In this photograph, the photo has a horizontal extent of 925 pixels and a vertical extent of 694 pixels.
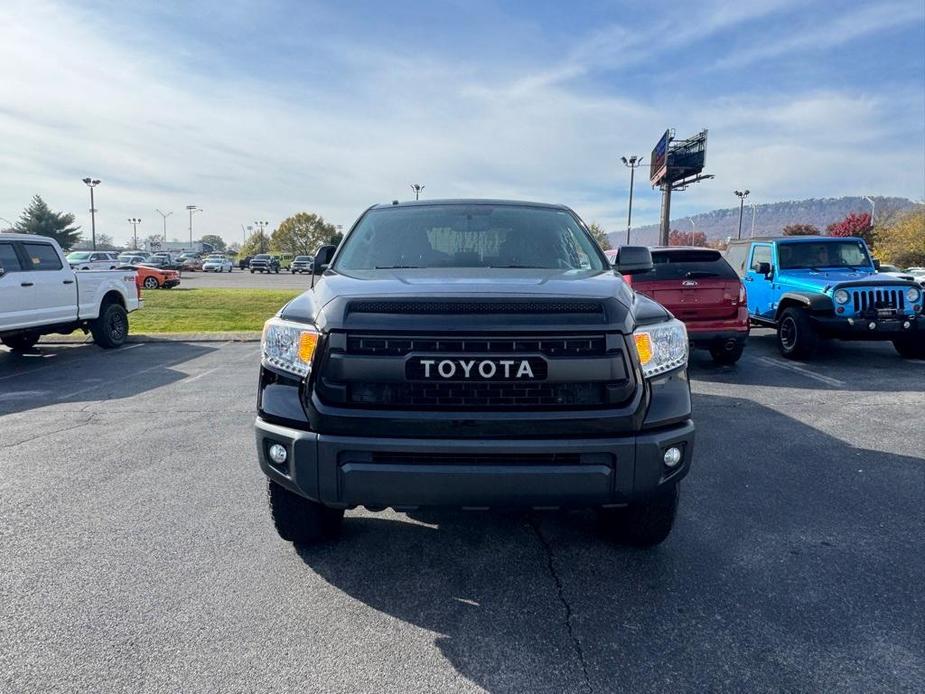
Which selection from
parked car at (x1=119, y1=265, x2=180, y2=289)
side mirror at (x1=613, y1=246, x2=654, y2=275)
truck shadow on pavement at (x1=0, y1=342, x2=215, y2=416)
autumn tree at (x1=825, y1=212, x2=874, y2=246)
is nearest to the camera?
side mirror at (x1=613, y1=246, x2=654, y2=275)

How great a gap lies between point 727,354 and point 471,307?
7.11 metres

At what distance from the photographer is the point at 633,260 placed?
3.95 m

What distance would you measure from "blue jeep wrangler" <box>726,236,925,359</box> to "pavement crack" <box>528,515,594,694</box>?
7.09 m

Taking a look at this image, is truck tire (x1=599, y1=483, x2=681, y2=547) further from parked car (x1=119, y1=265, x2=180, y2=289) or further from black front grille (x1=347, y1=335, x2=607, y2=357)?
parked car (x1=119, y1=265, x2=180, y2=289)

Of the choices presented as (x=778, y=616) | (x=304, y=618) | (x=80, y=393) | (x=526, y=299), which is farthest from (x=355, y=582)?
(x=80, y=393)

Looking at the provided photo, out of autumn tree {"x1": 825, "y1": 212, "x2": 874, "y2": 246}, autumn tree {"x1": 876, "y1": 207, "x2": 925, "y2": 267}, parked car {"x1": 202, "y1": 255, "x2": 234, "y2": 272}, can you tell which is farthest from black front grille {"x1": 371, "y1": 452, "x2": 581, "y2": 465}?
autumn tree {"x1": 825, "y1": 212, "x2": 874, "y2": 246}

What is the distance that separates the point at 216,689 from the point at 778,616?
2289 millimetres

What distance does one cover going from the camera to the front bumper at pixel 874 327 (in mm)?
8305

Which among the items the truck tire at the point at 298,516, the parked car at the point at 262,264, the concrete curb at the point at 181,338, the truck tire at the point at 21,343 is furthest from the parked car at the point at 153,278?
the parked car at the point at 262,264

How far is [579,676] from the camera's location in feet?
7.13

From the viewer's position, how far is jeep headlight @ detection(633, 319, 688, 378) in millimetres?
2545

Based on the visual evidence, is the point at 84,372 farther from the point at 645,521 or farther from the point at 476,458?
the point at 645,521

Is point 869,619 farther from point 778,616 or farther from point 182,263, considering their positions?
point 182,263

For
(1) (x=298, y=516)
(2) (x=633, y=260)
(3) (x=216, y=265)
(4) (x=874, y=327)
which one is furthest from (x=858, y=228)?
(1) (x=298, y=516)
